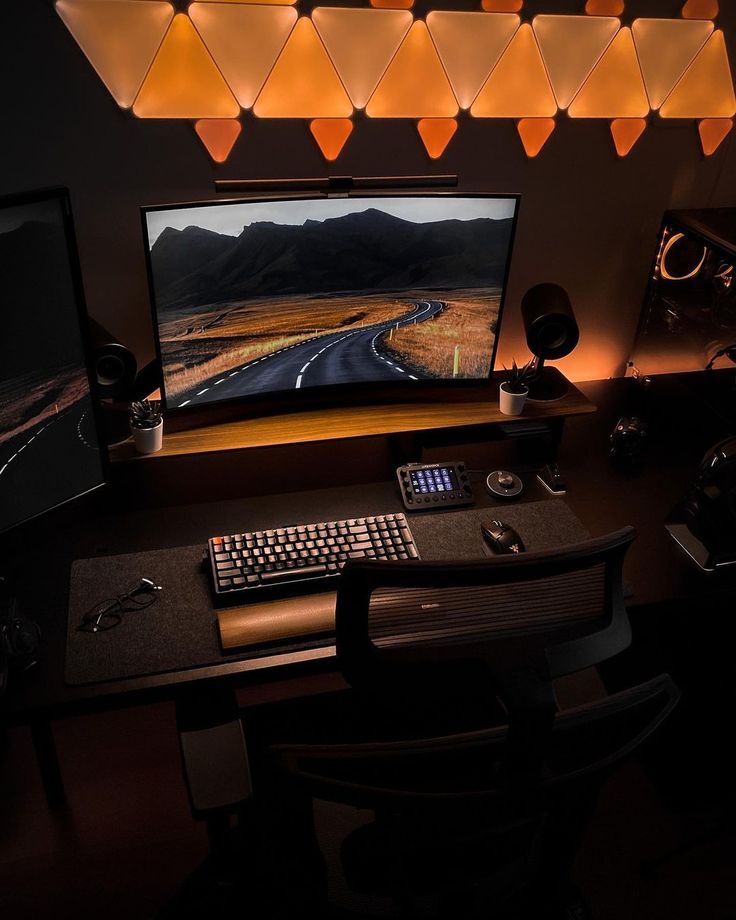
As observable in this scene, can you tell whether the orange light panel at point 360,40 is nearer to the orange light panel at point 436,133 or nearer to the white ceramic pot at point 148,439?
the orange light panel at point 436,133

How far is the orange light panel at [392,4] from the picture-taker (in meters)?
1.63

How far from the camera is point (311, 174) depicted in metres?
1.80

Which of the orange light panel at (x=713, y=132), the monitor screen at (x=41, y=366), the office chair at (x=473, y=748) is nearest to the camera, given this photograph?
the office chair at (x=473, y=748)

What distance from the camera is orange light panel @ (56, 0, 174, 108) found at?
1512 mm

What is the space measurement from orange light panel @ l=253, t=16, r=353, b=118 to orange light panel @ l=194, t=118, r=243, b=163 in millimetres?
64

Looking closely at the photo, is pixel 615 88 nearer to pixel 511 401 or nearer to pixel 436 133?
pixel 436 133

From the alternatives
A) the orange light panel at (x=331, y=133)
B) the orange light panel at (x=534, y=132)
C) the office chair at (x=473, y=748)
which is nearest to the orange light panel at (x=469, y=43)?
the orange light panel at (x=534, y=132)

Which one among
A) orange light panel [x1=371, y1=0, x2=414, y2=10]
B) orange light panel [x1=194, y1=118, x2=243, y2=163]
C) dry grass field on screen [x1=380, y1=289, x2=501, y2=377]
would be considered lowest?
dry grass field on screen [x1=380, y1=289, x2=501, y2=377]

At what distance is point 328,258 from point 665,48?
3.19ft

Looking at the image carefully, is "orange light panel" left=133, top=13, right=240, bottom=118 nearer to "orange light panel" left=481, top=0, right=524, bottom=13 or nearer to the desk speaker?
"orange light panel" left=481, top=0, right=524, bottom=13

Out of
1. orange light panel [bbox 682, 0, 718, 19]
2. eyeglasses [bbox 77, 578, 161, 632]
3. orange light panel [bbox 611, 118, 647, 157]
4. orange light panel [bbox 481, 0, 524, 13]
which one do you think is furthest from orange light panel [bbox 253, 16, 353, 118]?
eyeglasses [bbox 77, 578, 161, 632]

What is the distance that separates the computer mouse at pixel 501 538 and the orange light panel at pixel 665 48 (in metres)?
1.13

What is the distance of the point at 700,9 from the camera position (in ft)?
5.94

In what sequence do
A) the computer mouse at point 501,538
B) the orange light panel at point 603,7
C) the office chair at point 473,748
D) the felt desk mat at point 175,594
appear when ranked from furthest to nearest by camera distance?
1. the orange light panel at point 603,7
2. the computer mouse at point 501,538
3. the felt desk mat at point 175,594
4. the office chair at point 473,748
